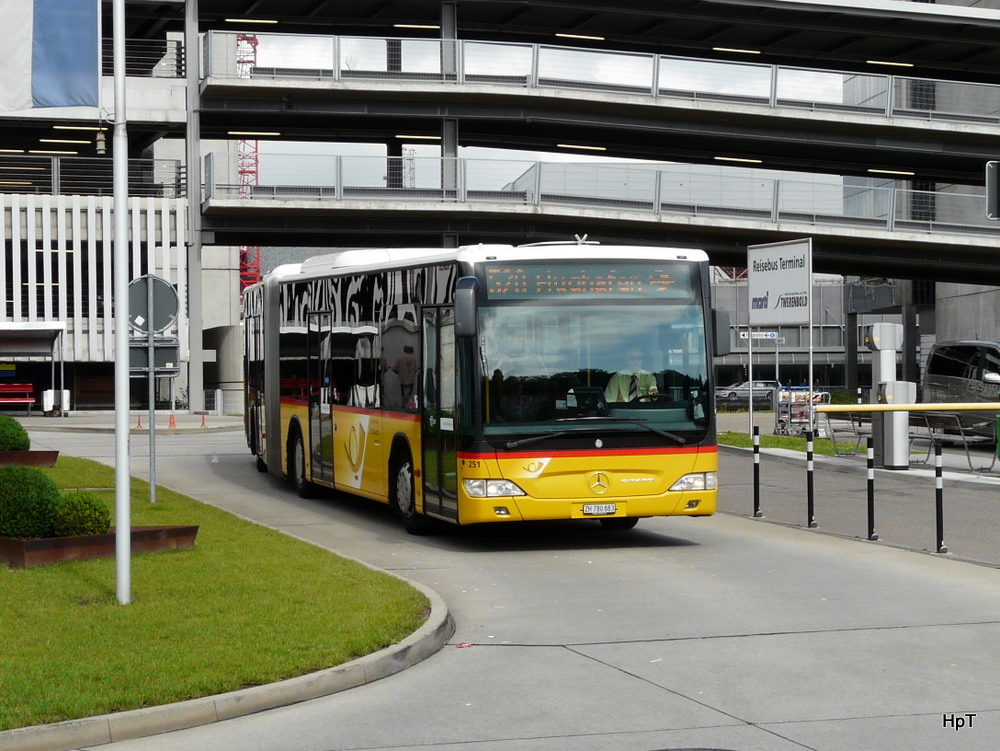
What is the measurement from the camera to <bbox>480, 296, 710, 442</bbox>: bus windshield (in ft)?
46.1

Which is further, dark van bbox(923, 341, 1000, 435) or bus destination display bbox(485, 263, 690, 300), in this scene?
dark van bbox(923, 341, 1000, 435)

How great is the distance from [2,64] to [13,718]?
5.47m

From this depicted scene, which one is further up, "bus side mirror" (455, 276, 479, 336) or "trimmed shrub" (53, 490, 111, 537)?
"bus side mirror" (455, 276, 479, 336)

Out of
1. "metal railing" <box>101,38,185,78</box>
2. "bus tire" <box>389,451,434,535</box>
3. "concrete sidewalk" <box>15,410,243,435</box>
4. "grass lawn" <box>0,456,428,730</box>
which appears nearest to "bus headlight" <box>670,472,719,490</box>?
"bus tire" <box>389,451,434,535</box>

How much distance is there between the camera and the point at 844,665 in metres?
8.64

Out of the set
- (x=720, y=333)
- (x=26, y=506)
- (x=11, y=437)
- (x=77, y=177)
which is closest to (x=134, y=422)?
(x=77, y=177)

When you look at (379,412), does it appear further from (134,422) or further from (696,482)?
(134,422)

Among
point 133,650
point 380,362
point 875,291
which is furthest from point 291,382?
point 875,291

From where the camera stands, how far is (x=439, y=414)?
1471 cm

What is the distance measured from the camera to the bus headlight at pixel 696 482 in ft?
47.5

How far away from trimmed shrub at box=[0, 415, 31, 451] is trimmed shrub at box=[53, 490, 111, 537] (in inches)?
461

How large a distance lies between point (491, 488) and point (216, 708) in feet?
22.1

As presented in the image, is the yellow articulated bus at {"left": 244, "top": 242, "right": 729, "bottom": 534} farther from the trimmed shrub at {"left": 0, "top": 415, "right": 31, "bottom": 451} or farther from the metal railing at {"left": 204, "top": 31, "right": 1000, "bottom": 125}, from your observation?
the metal railing at {"left": 204, "top": 31, "right": 1000, "bottom": 125}

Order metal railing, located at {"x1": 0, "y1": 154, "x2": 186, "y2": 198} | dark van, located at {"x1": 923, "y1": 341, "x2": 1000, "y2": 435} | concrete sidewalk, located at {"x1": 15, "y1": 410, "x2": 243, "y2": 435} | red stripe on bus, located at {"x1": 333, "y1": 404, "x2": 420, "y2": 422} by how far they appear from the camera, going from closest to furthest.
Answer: red stripe on bus, located at {"x1": 333, "y1": 404, "x2": 420, "y2": 422} < dark van, located at {"x1": 923, "y1": 341, "x2": 1000, "y2": 435} < concrete sidewalk, located at {"x1": 15, "y1": 410, "x2": 243, "y2": 435} < metal railing, located at {"x1": 0, "y1": 154, "x2": 186, "y2": 198}
